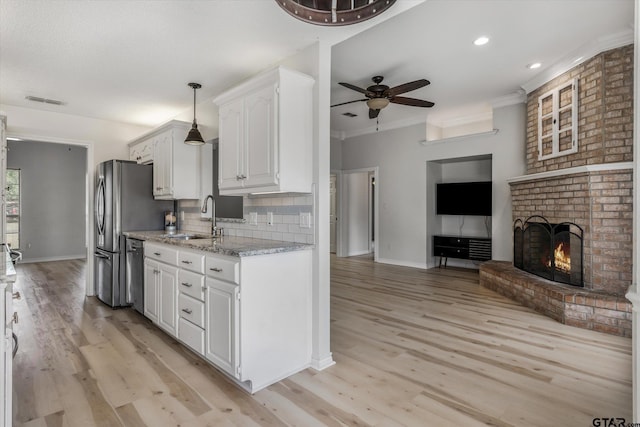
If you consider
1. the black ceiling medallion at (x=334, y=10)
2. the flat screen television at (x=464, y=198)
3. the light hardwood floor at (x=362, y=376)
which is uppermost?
the black ceiling medallion at (x=334, y=10)

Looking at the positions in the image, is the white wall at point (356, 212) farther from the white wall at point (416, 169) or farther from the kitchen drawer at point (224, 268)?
the kitchen drawer at point (224, 268)

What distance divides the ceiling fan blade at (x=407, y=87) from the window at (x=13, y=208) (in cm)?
797

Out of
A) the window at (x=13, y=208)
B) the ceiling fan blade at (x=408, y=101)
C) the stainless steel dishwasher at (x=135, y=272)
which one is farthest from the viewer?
the window at (x=13, y=208)

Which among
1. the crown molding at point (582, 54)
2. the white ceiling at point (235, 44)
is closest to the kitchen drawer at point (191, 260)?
the white ceiling at point (235, 44)

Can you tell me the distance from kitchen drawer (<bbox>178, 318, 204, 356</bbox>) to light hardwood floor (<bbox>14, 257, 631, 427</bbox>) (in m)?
0.12

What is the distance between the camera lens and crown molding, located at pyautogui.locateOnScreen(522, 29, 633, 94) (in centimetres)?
340

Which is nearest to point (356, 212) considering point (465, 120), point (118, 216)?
point (465, 120)

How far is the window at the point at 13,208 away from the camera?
23.5ft

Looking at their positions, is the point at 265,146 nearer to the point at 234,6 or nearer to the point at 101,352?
the point at 234,6

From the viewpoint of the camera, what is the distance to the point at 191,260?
8.66 ft

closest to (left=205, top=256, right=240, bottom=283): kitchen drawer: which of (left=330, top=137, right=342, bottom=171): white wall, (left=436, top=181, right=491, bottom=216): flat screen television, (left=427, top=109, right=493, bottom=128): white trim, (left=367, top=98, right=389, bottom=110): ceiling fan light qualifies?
(left=367, top=98, right=389, bottom=110): ceiling fan light

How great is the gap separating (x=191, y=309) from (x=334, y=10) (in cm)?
227

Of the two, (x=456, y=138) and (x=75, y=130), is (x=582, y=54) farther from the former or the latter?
(x=75, y=130)

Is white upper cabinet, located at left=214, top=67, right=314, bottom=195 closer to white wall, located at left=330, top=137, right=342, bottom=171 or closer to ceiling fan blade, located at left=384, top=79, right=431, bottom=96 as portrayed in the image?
ceiling fan blade, located at left=384, top=79, right=431, bottom=96
